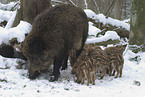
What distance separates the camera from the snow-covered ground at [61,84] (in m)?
2.93

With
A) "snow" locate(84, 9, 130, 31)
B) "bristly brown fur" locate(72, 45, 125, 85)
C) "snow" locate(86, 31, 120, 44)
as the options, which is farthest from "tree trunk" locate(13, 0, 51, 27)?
"snow" locate(84, 9, 130, 31)

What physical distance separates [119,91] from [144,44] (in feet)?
9.37

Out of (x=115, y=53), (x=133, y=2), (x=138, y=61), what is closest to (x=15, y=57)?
(x=115, y=53)

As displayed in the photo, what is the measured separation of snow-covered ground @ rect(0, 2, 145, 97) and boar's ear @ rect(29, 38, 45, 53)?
663 millimetres

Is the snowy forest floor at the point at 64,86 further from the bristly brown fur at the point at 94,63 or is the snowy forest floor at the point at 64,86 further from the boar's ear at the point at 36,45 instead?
the boar's ear at the point at 36,45

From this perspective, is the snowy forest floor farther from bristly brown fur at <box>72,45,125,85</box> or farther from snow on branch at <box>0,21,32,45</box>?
snow on branch at <box>0,21,32,45</box>

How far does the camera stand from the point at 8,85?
3.12m

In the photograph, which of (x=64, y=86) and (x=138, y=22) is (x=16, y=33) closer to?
(x=64, y=86)

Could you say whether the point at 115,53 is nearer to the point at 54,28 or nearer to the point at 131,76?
the point at 131,76

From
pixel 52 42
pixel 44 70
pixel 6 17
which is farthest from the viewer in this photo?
pixel 6 17

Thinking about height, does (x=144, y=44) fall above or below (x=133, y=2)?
below

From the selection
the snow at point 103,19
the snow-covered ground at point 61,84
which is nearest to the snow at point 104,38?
the snow at point 103,19

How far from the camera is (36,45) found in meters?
3.66

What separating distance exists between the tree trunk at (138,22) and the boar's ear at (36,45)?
334 centimetres
